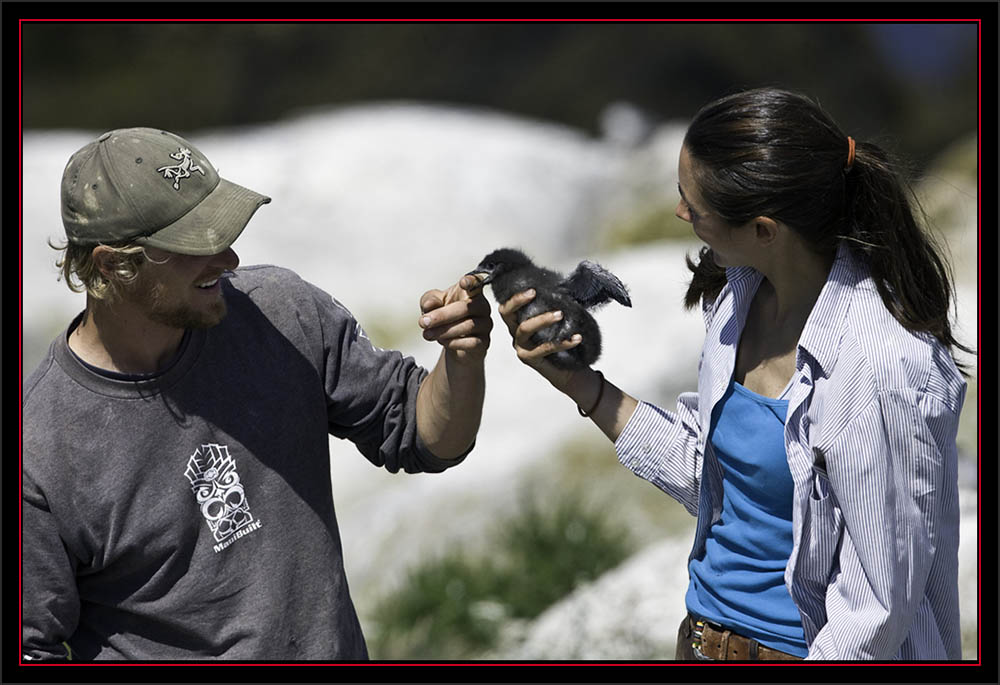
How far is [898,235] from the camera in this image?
7.35 ft

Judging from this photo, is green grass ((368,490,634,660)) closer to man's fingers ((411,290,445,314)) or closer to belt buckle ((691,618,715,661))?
belt buckle ((691,618,715,661))

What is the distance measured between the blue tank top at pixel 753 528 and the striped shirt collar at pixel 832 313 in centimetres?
14

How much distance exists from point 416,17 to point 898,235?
1889 millimetres

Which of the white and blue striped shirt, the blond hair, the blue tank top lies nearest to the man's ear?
the blond hair

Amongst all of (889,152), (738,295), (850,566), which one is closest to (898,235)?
(889,152)

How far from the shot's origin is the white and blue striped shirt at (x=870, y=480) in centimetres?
206

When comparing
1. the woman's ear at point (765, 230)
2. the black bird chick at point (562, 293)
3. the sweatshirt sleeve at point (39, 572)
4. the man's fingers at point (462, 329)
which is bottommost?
the sweatshirt sleeve at point (39, 572)

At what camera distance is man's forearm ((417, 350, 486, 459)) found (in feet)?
8.45

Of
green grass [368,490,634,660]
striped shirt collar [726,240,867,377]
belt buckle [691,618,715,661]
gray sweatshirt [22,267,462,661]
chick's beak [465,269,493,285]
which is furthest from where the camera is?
green grass [368,490,634,660]

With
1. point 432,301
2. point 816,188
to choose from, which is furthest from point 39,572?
point 816,188

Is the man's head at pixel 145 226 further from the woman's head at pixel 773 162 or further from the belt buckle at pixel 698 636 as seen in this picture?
the belt buckle at pixel 698 636

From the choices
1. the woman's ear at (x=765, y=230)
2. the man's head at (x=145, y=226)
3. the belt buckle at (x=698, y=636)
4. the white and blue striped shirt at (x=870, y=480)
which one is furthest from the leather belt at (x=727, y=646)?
the man's head at (x=145, y=226)

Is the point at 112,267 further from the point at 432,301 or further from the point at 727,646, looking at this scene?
the point at 727,646

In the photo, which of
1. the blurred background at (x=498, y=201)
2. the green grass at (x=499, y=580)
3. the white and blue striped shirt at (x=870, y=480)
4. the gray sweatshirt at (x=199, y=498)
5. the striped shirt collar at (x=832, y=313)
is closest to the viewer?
the white and blue striped shirt at (x=870, y=480)
